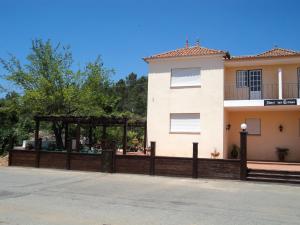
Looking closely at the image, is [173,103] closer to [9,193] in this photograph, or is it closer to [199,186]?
[199,186]

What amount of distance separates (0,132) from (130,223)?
887 inches

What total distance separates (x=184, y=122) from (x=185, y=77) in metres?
2.75

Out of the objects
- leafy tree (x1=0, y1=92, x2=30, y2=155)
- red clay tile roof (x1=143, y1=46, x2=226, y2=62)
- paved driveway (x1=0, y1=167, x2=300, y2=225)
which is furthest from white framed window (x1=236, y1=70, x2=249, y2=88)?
leafy tree (x1=0, y1=92, x2=30, y2=155)

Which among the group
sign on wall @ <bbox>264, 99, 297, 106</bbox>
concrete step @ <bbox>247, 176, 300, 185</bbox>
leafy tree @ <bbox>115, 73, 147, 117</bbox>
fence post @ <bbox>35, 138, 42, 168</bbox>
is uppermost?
leafy tree @ <bbox>115, 73, 147, 117</bbox>

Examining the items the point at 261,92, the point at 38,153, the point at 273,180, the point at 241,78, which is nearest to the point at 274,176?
the point at 273,180

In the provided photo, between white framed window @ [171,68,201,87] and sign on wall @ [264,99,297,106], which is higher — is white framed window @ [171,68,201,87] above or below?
above

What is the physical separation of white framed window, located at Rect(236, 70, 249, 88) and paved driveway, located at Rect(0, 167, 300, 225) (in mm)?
8736

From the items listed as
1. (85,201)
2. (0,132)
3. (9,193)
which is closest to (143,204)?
(85,201)

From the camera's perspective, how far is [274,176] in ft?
54.1

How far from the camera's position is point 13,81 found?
83.0 feet

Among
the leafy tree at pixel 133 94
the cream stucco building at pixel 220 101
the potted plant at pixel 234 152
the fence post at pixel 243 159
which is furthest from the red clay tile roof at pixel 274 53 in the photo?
the leafy tree at pixel 133 94

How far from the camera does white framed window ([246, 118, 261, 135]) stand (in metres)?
23.8

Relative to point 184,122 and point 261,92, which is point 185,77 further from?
point 261,92

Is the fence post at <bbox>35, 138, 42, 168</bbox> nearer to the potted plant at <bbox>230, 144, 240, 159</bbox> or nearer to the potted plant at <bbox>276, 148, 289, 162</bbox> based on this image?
the potted plant at <bbox>230, 144, 240, 159</bbox>
